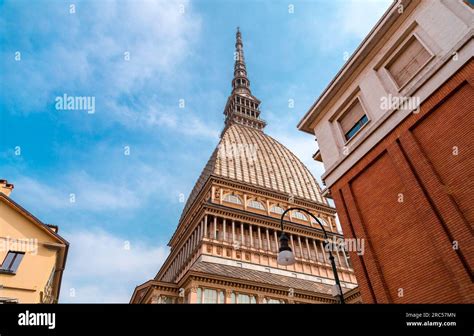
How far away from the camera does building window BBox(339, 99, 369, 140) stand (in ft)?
49.2

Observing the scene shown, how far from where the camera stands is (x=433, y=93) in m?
11.5

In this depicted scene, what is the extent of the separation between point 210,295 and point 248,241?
15.5 meters

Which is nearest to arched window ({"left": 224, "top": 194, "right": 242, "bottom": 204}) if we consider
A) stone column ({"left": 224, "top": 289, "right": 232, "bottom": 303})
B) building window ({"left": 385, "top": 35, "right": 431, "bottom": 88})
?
stone column ({"left": 224, "top": 289, "right": 232, "bottom": 303})

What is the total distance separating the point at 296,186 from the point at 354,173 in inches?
2024

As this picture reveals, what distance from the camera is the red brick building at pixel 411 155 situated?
10.0 meters

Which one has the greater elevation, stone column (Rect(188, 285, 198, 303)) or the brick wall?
stone column (Rect(188, 285, 198, 303))

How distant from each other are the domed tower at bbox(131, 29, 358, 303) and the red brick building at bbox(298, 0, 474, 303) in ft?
68.6

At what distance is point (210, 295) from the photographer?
3098 centimetres

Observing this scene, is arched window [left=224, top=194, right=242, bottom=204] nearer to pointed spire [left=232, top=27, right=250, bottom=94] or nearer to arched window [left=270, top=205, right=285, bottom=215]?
arched window [left=270, top=205, right=285, bottom=215]

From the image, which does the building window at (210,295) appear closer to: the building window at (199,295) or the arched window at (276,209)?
the building window at (199,295)

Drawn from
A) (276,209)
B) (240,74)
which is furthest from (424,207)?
(240,74)

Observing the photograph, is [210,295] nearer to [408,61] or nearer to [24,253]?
[24,253]
